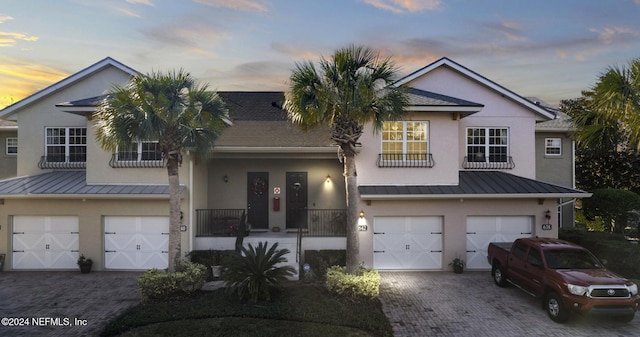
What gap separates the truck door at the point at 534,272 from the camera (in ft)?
35.0

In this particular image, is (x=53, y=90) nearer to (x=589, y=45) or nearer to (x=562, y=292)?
(x=562, y=292)

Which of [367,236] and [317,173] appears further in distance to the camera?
[317,173]

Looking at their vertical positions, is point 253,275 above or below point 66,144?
below

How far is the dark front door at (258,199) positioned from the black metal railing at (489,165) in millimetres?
8939

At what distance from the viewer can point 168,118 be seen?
11.2 m

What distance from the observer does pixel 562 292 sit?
973 cm

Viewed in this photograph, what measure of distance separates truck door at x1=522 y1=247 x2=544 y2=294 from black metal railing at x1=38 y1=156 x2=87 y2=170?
17.4 m

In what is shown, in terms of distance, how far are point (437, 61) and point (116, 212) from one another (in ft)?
48.3

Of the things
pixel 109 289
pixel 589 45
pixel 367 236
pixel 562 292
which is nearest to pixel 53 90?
pixel 109 289

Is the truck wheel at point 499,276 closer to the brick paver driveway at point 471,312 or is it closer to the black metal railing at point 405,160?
the brick paver driveway at point 471,312

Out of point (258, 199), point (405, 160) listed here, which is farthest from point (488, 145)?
point (258, 199)

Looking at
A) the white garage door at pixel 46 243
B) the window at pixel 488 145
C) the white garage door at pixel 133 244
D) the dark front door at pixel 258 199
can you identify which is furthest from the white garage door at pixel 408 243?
the white garage door at pixel 46 243

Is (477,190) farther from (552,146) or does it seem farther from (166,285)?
(166,285)

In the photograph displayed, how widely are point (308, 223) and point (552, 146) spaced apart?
13517mm
